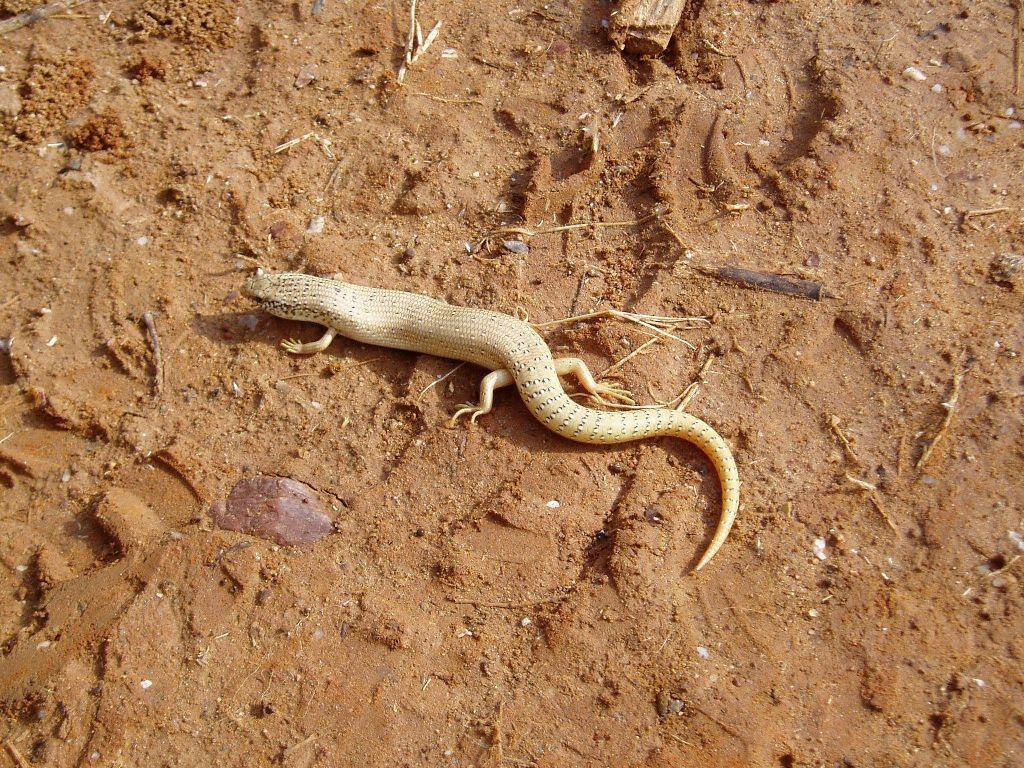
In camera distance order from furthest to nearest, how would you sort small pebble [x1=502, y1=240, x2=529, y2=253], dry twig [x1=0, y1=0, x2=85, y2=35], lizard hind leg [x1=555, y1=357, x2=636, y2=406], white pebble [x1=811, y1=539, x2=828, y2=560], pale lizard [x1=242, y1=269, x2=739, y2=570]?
1. dry twig [x1=0, y1=0, x2=85, y2=35]
2. small pebble [x1=502, y1=240, x2=529, y2=253]
3. lizard hind leg [x1=555, y1=357, x2=636, y2=406]
4. pale lizard [x1=242, y1=269, x2=739, y2=570]
5. white pebble [x1=811, y1=539, x2=828, y2=560]

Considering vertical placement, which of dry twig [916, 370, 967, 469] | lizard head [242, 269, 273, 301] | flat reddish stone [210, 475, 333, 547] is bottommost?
→ flat reddish stone [210, 475, 333, 547]

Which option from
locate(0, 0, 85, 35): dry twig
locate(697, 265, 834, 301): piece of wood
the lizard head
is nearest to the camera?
locate(697, 265, 834, 301): piece of wood

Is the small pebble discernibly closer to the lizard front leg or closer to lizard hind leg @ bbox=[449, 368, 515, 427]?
lizard hind leg @ bbox=[449, 368, 515, 427]

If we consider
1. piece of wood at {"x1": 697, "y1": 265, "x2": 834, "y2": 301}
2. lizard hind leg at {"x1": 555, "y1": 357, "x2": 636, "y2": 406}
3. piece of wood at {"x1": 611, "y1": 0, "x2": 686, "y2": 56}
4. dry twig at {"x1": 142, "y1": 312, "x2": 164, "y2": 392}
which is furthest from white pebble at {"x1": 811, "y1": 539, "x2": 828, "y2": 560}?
dry twig at {"x1": 142, "y1": 312, "x2": 164, "y2": 392}

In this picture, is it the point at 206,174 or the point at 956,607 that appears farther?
the point at 206,174

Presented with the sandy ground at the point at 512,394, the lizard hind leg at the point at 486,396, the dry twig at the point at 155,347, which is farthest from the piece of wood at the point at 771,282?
the dry twig at the point at 155,347

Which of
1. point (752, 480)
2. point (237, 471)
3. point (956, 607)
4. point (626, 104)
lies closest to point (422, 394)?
point (237, 471)

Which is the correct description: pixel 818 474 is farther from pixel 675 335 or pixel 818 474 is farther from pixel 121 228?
pixel 121 228
